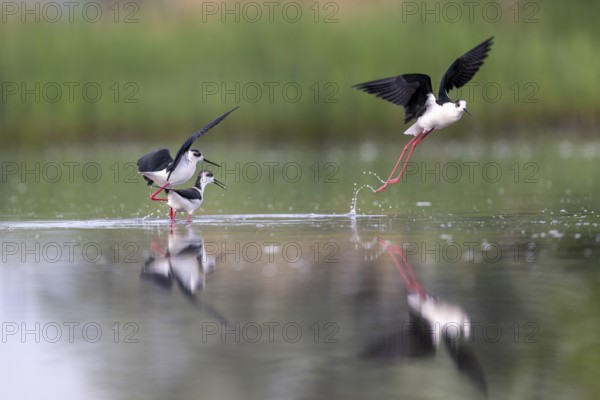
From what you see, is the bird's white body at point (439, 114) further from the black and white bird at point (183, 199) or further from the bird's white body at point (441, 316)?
the bird's white body at point (441, 316)

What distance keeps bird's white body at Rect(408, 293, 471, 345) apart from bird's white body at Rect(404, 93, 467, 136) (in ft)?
17.8

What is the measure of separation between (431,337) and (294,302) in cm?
130

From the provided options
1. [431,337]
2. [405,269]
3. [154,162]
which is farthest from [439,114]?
[431,337]

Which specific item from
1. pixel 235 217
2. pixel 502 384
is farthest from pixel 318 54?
pixel 502 384

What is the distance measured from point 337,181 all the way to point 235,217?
212 inches

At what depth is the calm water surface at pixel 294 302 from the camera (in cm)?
543

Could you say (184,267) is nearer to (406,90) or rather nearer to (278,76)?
(406,90)

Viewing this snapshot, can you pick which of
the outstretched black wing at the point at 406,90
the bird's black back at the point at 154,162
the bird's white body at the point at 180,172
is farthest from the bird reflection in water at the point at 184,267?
the outstretched black wing at the point at 406,90

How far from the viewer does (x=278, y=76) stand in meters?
25.7

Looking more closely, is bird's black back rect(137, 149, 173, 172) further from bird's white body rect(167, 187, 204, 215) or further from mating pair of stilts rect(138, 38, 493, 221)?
bird's white body rect(167, 187, 204, 215)

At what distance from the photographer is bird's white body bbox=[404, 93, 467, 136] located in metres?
12.6

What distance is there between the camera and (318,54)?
1029 inches

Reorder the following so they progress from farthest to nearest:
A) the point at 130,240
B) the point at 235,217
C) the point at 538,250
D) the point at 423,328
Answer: the point at 235,217
the point at 130,240
the point at 538,250
the point at 423,328

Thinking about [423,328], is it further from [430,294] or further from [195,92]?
[195,92]
